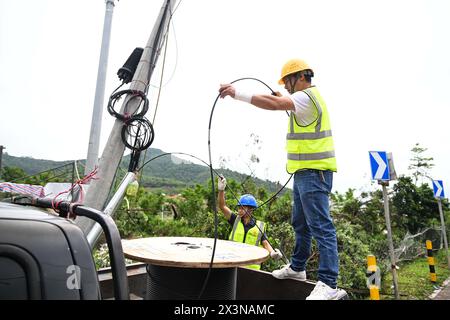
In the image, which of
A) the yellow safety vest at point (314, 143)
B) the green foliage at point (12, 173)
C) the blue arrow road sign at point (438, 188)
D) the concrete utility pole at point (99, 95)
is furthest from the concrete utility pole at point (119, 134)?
the green foliage at point (12, 173)

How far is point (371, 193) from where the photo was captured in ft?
37.8

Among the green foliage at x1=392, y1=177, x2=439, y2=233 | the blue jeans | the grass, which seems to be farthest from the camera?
the green foliage at x1=392, y1=177, x2=439, y2=233

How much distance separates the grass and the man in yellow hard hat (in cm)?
457

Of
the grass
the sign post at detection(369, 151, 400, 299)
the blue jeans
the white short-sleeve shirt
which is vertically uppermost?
the white short-sleeve shirt

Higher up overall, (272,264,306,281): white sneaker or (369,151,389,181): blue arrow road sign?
(369,151,389,181): blue arrow road sign

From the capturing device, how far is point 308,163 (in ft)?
8.04

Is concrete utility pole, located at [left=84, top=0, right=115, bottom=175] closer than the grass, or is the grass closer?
concrete utility pole, located at [left=84, top=0, right=115, bottom=175]

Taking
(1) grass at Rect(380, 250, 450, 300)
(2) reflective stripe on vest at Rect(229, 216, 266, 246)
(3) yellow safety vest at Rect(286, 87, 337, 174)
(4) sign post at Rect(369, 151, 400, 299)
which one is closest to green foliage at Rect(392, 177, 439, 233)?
(1) grass at Rect(380, 250, 450, 300)

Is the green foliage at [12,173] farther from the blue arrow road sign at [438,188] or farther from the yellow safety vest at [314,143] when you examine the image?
the yellow safety vest at [314,143]

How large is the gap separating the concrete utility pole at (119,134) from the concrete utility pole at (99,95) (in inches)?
54.0

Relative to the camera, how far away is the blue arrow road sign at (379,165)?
5020 millimetres

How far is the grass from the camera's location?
636cm

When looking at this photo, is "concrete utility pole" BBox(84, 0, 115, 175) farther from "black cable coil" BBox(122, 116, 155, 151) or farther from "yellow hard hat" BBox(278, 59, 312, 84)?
"yellow hard hat" BBox(278, 59, 312, 84)
